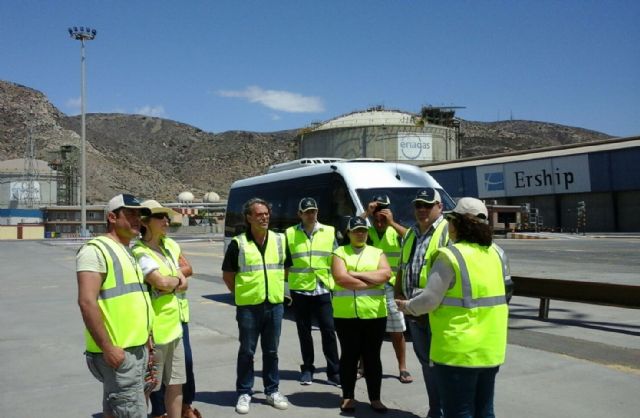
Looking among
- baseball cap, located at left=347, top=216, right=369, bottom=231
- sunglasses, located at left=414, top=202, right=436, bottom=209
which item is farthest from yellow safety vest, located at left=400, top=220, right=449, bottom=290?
baseball cap, located at left=347, top=216, right=369, bottom=231

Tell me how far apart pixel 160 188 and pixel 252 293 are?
155911mm

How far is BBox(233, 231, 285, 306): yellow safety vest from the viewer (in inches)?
225

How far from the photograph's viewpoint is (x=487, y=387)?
3.64 m

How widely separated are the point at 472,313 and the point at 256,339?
277 centimetres

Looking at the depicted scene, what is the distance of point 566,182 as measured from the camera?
2152 inches

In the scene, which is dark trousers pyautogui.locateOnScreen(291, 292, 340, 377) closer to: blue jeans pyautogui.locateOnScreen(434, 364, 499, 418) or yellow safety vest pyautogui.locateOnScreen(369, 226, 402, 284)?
yellow safety vest pyautogui.locateOnScreen(369, 226, 402, 284)

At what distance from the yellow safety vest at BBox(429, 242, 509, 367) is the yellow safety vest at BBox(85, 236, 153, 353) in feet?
6.03

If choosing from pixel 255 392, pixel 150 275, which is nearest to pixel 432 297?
pixel 150 275

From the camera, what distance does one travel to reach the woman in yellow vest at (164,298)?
14.7ft

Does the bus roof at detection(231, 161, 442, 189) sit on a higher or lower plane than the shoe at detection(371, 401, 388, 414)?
higher

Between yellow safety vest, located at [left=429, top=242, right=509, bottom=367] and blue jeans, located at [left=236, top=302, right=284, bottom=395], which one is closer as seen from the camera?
yellow safety vest, located at [left=429, top=242, right=509, bottom=367]

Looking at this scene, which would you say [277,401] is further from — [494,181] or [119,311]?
[494,181]

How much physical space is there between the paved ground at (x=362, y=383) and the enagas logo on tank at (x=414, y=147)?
5445cm

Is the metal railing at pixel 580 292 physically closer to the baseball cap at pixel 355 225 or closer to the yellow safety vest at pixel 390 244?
the yellow safety vest at pixel 390 244
